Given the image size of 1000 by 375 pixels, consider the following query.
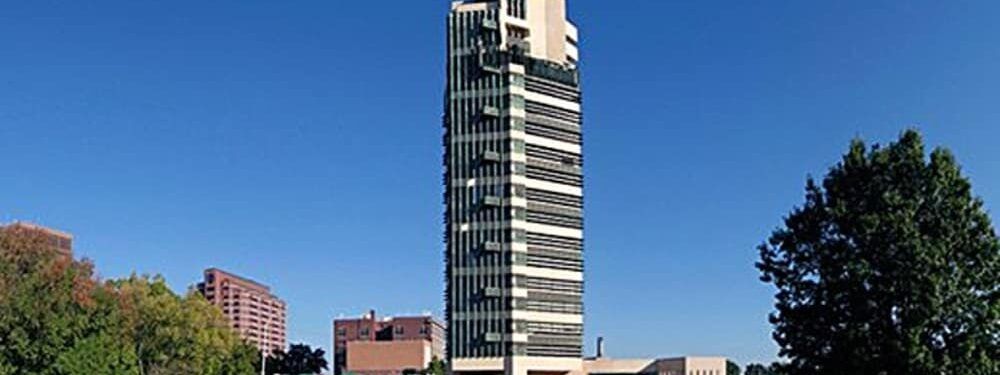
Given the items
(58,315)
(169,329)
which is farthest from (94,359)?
(169,329)

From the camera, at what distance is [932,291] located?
92.5 feet

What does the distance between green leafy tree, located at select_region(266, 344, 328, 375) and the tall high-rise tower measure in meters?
28.9

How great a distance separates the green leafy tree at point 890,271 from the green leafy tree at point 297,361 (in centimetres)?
8999

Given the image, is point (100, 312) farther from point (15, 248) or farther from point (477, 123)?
point (477, 123)

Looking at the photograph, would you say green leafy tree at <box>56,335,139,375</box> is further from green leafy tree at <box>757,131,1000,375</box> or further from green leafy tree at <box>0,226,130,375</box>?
green leafy tree at <box>757,131,1000,375</box>

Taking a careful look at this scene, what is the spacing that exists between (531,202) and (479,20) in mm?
14468

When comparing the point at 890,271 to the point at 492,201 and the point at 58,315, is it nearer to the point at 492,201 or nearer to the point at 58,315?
the point at 58,315

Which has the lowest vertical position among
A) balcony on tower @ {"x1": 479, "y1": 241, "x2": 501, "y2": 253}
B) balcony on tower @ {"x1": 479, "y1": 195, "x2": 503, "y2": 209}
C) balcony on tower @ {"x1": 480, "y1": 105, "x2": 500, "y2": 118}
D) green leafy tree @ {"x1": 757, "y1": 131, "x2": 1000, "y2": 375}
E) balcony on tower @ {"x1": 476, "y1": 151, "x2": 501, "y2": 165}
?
green leafy tree @ {"x1": 757, "y1": 131, "x2": 1000, "y2": 375}

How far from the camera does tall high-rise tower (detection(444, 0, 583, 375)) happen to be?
3644 inches

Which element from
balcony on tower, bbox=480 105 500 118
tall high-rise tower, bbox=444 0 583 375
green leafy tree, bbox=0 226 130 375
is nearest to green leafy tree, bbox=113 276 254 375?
green leafy tree, bbox=0 226 130 375

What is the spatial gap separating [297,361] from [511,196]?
128 ft

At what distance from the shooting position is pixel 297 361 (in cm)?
12238

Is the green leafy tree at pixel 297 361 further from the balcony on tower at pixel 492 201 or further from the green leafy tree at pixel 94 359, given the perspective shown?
the green leafy tree at pixel 94 359

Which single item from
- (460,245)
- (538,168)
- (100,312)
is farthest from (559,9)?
(100,312)
